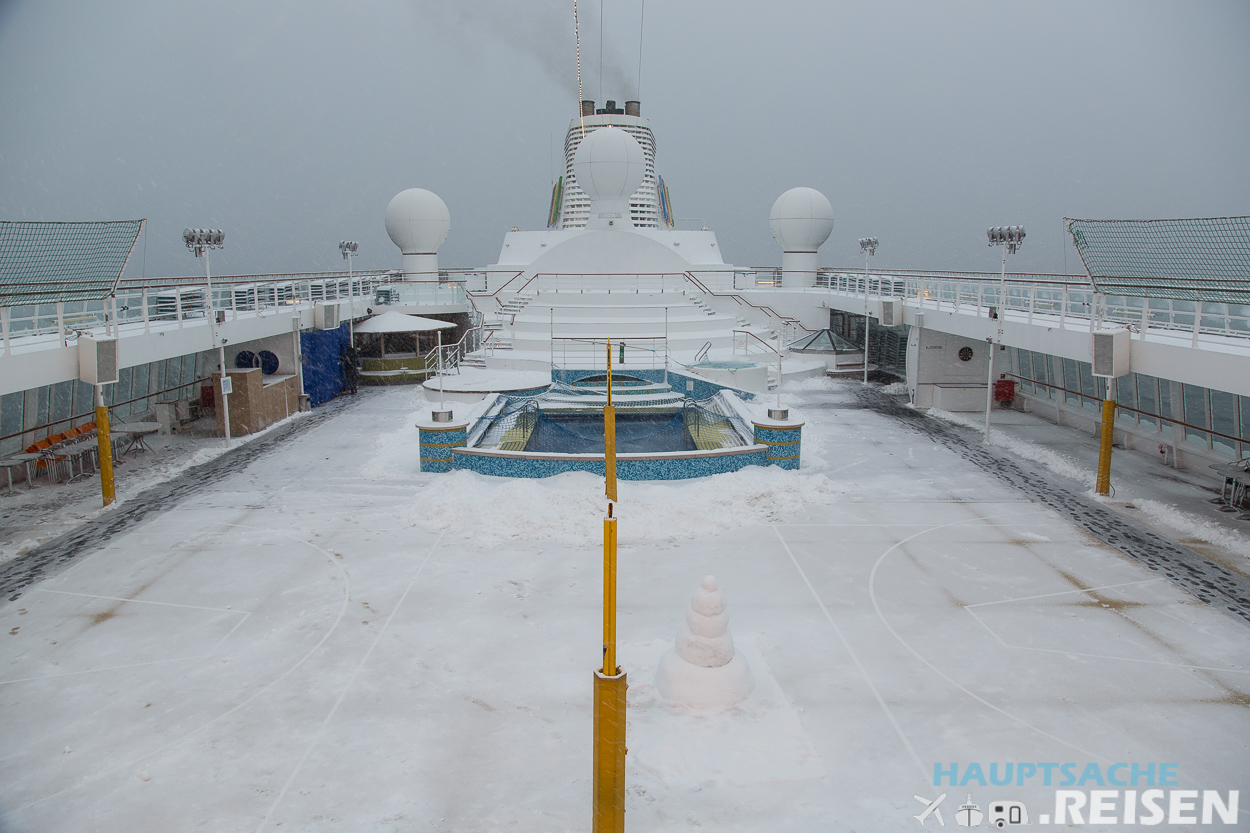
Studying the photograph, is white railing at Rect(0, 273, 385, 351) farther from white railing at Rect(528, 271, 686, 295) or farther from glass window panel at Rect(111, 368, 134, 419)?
white railing at Rect(528, 271, 686, 295)

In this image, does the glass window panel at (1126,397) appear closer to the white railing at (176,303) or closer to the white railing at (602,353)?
the white railing at (602,353)

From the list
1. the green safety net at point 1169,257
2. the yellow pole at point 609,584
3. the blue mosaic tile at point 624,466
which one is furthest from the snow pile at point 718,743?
the green safety net at point 1169,257

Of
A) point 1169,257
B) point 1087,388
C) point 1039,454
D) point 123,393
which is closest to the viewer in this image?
point 1169,257

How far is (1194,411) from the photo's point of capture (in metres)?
15.9

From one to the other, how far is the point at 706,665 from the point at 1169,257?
38.4 ft

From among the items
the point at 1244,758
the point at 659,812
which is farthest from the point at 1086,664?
the point at 659,812

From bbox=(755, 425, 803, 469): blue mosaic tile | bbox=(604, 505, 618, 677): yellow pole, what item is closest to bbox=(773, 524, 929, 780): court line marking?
bbox=(604, 505, 618, 677): yellow pole

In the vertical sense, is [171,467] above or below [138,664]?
above

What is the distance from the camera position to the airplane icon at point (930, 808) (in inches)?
234

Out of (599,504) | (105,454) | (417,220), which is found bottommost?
(599,504)

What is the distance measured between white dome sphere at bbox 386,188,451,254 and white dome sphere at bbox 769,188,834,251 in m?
14.7

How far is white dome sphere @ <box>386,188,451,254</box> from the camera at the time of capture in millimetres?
33625

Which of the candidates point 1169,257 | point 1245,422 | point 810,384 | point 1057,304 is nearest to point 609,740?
point 1169,257

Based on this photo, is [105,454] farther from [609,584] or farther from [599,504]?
[609,584]
